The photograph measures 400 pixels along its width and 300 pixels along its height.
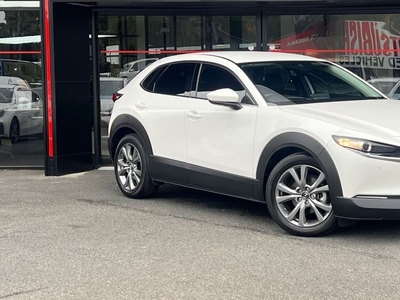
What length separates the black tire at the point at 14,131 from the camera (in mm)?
10562

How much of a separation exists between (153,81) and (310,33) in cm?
352

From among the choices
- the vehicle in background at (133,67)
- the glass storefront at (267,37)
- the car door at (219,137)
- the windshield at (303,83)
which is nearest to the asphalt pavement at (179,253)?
the car door at (219,137)

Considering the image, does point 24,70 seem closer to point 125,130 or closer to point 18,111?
point 18,111

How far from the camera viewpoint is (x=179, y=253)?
5711 millimetres

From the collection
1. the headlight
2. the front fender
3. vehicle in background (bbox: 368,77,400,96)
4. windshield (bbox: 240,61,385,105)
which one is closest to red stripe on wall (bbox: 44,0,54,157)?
the front fender

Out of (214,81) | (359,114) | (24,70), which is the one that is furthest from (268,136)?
(24,70)

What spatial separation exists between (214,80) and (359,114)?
1.71 meters

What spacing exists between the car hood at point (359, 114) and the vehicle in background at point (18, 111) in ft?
17.1

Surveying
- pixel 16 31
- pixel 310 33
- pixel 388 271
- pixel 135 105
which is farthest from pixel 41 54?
pixel 388 271

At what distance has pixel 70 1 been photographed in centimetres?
959

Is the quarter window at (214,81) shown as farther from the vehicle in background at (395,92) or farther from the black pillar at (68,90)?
the vehicle in background at (395,92)

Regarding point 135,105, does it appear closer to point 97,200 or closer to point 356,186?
point 97,200

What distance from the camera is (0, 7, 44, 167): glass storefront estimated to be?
10.3 metres

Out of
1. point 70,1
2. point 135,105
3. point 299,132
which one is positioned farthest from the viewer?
point 70,1
